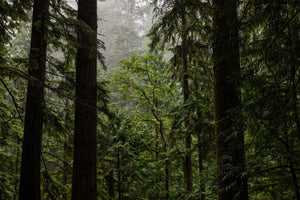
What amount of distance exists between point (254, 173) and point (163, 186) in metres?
8.85

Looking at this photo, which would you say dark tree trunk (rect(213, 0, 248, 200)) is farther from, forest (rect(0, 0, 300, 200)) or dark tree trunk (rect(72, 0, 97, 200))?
dark tree trunk (rect(72, 0, 97, 200))

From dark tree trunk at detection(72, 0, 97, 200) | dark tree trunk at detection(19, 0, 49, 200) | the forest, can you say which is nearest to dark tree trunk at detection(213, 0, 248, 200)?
the forest

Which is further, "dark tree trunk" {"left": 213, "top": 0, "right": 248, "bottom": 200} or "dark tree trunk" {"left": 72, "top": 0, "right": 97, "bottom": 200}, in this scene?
"dark tree trunk" {"left": 72, "top": 0, "right": 97, "bottom": 200}

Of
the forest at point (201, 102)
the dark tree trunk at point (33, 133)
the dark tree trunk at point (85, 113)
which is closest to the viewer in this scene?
the forest at point (201, 102)

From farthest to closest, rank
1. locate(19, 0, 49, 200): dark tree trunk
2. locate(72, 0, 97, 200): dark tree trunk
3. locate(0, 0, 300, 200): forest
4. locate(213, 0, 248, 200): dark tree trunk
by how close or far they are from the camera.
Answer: locate(19, 0, 49, 200): dark tree trunk
locate(72, 0, 97, 200): dark tree trunk
locate(213, 0, 248, 200): dark tree trunk
locate(0, 0, 300, 200): forest

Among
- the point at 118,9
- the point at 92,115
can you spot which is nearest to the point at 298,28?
the point at 92,115

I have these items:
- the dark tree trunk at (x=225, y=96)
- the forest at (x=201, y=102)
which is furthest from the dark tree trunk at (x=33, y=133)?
the dark tree trunk at (x=225, y=96)

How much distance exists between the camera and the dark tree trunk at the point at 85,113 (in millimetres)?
3877

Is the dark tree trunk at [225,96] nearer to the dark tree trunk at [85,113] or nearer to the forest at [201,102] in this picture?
the forest at [201,102]

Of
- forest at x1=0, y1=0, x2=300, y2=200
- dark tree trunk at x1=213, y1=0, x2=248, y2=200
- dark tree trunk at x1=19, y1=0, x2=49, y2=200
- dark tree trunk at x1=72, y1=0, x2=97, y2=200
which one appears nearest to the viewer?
forest at x1=0, y1=0, x2=300, y2=200

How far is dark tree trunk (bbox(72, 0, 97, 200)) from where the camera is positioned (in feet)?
12.7

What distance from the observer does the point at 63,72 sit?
5.18m

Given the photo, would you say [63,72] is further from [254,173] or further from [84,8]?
[254,173]

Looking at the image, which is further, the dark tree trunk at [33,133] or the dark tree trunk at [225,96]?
the dark tree trunk at [33,133]
